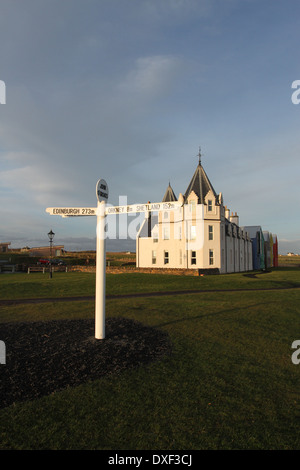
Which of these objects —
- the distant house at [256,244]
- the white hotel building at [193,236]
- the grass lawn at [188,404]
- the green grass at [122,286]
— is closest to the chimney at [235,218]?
the distant house at [256,244]

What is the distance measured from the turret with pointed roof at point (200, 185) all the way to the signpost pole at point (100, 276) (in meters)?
31.4

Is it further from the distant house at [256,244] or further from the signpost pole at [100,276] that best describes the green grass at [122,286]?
the distant house at [256,244]

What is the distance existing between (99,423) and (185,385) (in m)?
2.09

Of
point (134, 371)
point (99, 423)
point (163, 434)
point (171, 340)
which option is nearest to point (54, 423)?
point (99, 423)

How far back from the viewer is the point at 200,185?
3997 centimetres

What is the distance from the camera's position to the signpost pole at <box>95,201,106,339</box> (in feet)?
28.9

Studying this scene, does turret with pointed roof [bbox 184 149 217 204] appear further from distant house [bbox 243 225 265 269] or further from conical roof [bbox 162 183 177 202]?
distant house [bbox 243 225 265 269]

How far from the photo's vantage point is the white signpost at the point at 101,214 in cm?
870

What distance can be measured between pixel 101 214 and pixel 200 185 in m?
32.9

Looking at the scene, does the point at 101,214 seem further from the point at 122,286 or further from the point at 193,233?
the point at 193,233

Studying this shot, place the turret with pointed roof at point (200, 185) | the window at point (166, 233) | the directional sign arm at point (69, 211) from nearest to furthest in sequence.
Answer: the directional sign arm at point (69, 211), the turret with pointed roof at point (200, 185), the window at point (166, 233)

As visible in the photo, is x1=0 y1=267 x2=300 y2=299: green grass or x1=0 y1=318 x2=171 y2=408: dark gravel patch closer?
x1=0 y1=318 x2=171 y2=408: dark gravel patch

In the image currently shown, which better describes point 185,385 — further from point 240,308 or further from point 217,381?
point 240,308

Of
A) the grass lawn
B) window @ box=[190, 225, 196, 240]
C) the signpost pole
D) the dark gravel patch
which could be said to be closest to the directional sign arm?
the signpost pole
